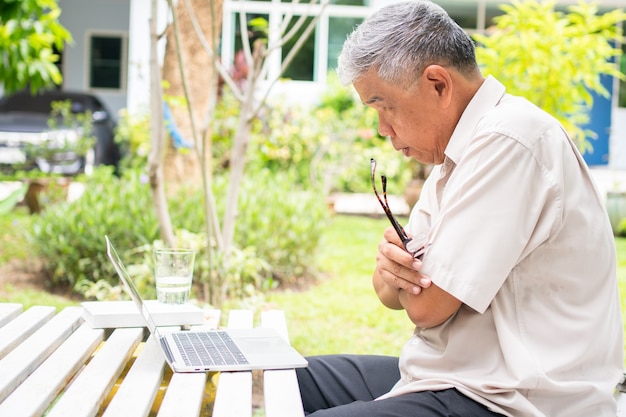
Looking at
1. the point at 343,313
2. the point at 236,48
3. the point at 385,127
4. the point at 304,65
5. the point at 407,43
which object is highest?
the point at 236,48

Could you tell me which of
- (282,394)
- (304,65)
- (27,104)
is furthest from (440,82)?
(304,65)

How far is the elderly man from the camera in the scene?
1.59 m

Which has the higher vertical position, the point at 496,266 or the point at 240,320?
the point at 496,266

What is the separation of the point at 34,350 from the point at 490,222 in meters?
0.99

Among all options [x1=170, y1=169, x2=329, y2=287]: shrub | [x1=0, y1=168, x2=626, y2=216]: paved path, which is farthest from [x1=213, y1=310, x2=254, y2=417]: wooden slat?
[x1=0, y1=168, x2=626, y2=216]: paved path

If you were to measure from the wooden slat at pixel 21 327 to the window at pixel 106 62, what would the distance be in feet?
49.5

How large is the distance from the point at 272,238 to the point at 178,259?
362cm

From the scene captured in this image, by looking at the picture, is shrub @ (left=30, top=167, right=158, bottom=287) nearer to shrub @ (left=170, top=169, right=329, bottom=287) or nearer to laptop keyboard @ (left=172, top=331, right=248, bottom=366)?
shrub @ (left=170, top=169, right=329, bottom=287)

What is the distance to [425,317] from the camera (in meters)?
1.67

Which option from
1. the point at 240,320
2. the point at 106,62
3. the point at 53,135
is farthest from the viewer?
the point at 106,62

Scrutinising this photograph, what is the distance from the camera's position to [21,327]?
1923 mm

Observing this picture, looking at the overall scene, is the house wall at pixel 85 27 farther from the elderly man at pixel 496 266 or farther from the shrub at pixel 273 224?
the elderly man at pixel 496 266

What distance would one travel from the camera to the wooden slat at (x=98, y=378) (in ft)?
4.56

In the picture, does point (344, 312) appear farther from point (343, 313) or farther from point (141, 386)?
point (141, 386)
